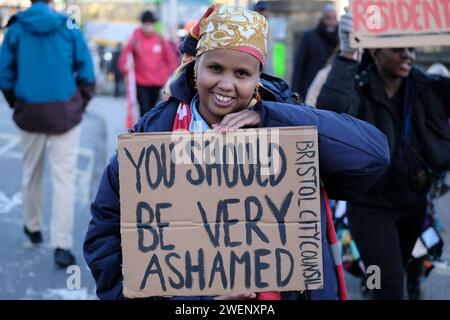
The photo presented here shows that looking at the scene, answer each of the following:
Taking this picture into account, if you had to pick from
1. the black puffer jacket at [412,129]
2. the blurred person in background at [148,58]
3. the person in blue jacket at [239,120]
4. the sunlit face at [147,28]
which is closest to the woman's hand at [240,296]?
the person in blue jacket at [239,120]

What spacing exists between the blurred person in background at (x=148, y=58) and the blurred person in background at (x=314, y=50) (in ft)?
9.75

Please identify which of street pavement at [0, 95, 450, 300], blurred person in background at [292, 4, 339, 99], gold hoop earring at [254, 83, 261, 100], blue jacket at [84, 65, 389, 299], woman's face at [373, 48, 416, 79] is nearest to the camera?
blue jacket at [84, 65, 389, 299]

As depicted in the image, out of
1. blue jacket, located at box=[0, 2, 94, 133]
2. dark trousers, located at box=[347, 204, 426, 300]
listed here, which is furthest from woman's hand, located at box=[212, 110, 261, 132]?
blue jacket, located at box=[0, 2, 94, 133]

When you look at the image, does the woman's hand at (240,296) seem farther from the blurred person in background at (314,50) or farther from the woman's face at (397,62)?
the blurred person in background at (314,50)

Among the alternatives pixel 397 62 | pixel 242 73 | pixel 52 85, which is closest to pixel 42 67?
pixel 52 85

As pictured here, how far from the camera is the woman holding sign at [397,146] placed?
3.71 m

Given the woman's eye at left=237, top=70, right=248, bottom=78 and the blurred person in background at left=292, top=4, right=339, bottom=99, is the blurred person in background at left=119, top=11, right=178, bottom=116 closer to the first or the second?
the blurred person in background at left=292, top=4, right=339, bottom=99

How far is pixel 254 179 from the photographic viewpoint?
2.16 m

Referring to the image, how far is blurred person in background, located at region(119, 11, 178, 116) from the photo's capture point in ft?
32.9

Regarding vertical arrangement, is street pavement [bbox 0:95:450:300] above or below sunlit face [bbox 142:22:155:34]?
below

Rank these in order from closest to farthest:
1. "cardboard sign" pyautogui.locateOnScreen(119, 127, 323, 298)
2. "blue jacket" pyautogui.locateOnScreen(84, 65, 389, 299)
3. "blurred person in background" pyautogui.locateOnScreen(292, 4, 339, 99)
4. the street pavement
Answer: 1. "cardboard sign" pyautogui.locateOnScreen(119, 127, 323, 298)
2. "blue jacket" pyautogui.locateOnScreen(84, 65, 389, 299)
3. the street pavement
4. "blurred person in background" pyautogui.locateOnScreen(292, 4, 339, 99)

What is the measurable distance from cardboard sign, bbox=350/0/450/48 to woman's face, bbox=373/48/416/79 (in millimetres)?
347

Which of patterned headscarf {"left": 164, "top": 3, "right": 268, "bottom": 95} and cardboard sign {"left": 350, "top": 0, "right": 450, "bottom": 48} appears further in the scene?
cardboard sign {"left": 350, "top": 0, "right": 450, "bottom": 48}
